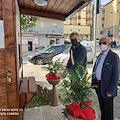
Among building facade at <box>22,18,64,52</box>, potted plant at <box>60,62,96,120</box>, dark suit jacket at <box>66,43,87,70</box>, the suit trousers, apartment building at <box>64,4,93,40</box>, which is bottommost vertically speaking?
the suit trousers

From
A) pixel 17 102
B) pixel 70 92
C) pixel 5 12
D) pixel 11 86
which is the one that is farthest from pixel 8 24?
pixel 70 92

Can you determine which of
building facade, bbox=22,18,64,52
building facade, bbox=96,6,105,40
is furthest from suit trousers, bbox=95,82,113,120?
building facade, bbox=96,6,105,40

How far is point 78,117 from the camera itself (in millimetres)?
1471

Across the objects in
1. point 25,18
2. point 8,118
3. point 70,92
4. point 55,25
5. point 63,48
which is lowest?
point 8,118

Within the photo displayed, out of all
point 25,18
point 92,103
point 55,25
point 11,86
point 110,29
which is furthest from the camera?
point 110,29

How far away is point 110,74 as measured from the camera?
7.09 feet

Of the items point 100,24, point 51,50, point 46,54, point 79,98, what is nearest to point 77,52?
point 79,98

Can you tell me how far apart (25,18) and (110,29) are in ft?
155

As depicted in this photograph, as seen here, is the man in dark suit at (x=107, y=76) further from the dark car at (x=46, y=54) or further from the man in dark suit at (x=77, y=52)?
the dark car at (x=46, y=54)

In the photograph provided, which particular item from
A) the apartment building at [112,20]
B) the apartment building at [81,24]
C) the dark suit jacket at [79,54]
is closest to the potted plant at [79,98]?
the dark suit jacket at [79,54]

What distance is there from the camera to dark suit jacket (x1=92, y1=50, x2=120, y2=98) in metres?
2.10

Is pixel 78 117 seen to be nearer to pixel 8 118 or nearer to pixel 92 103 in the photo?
pixel 92 103

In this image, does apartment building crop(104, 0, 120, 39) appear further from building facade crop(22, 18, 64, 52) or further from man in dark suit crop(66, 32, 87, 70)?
man in dark suit crop(66, 32, 87, 70)

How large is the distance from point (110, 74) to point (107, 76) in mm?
62
